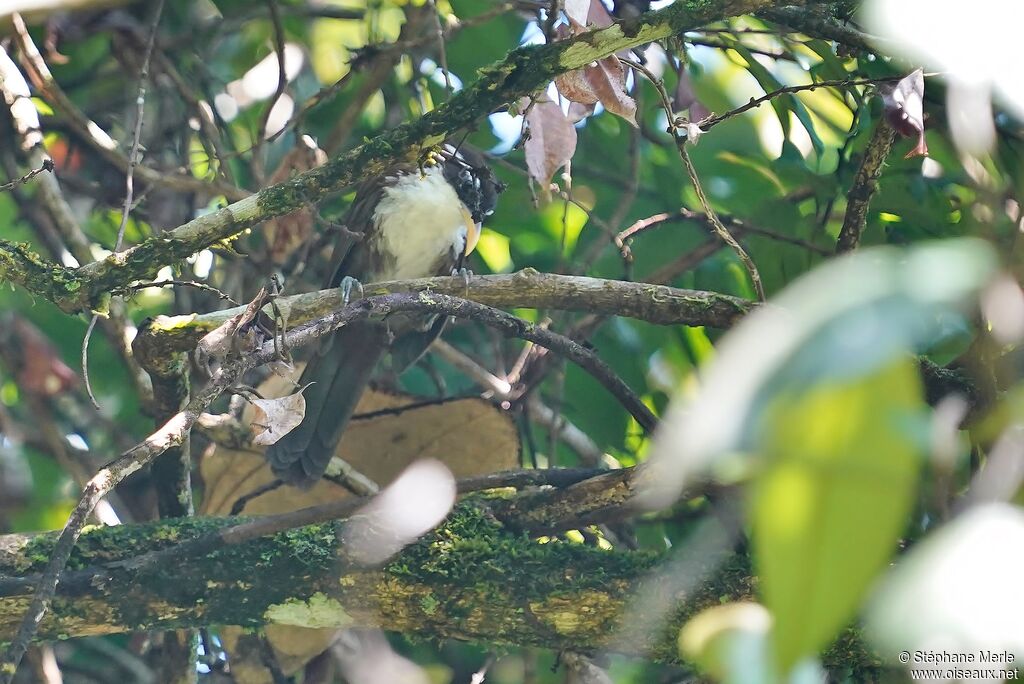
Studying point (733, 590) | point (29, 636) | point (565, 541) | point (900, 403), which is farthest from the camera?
point (565, 541)

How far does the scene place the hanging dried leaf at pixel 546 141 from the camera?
7.75ft

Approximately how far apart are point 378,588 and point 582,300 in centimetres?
82

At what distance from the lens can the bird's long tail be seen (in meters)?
3.13

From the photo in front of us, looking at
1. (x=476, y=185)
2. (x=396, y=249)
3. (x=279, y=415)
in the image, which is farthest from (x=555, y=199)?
(x=279, y=415)

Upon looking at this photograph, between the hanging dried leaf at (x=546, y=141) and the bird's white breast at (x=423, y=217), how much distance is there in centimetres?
138

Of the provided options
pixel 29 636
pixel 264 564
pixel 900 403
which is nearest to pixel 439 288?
pixel 264 564

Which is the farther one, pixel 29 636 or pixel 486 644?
pixel 486 644

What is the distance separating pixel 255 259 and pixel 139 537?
1.41m

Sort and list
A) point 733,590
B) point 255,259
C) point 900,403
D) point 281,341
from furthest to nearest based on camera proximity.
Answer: point 255,259, point 733,590, point 281,341, point 900,403

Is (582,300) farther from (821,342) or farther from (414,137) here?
(821,342)

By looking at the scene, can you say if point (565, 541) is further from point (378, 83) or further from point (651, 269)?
point (378, 83)

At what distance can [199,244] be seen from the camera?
234 centimetres

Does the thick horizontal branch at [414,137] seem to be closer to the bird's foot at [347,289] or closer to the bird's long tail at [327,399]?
the bird's foot at [347,289]

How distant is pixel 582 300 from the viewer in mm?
2473
